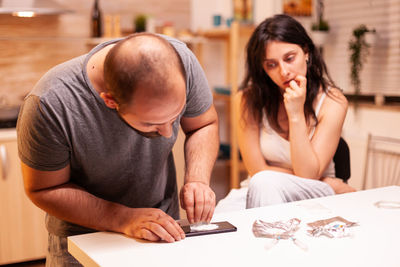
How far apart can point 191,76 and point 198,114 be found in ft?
0.48

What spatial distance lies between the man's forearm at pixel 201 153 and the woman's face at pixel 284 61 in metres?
0.56

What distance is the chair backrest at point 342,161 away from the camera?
7.16ft

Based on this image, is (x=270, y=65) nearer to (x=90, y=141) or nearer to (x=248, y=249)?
(x=90, y=141)

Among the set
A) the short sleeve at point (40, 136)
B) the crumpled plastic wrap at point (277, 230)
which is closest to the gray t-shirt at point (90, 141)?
the short sleeve at point (40, 136)

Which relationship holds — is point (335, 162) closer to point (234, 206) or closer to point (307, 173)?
point (307, 173)

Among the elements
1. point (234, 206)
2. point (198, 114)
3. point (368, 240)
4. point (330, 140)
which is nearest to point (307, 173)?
point (330, 140)

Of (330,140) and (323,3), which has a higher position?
(323,3)

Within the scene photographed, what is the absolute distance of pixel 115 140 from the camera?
1.38 metres

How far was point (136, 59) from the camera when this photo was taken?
105cm

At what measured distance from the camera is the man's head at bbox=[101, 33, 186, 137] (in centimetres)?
104

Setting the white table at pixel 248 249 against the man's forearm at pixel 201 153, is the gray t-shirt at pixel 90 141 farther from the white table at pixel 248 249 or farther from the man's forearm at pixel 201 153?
the white table at pixel 248 249

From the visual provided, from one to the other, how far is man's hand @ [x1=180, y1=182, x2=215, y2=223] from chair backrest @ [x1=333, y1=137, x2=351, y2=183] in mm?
1022

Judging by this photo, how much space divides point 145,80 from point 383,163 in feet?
8.33

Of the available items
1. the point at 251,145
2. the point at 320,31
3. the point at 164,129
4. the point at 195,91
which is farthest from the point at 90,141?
the point at 320,31
